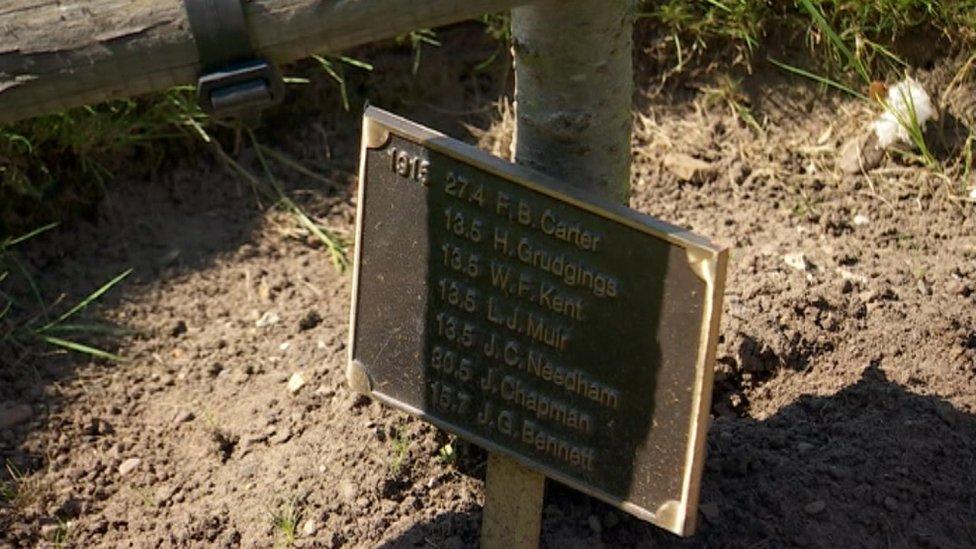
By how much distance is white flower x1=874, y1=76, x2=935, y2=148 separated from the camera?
307 cm

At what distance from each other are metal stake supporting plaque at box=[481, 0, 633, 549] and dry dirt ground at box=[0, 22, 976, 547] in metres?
0.11

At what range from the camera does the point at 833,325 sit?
275cm

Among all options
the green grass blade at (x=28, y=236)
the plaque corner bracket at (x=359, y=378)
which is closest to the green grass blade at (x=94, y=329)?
the green grass blade at (x=28, y=236)

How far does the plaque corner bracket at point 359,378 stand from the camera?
8.09 ft

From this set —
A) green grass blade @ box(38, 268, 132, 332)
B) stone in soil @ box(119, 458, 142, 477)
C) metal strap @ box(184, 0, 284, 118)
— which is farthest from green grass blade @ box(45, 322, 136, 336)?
metal strap @ box(184, 0, 284, 118)

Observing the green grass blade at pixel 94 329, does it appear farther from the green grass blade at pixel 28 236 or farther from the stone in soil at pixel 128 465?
the stone in soil at pixel 128 465

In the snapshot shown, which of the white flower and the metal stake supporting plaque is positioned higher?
the metal stake supporting plaque

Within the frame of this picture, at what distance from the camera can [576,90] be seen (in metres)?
2.29

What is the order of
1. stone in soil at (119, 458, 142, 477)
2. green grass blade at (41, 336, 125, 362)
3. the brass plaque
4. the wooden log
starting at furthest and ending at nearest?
green grass blade at (41, 336, 125, 362) → stone in soil at (119, 458, 142, 477) → the brass plaque → the wooden log

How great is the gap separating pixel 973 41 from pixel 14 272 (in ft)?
7.13

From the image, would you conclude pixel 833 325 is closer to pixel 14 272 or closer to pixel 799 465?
pixel 799 465

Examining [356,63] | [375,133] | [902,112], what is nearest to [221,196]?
[356,63]

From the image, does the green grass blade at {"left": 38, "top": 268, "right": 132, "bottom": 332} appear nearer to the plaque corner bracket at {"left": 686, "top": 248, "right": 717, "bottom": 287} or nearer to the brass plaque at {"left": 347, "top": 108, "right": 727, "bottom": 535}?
the brass plaque at {"left": 347, "top": 108, "right": 727, "bottom": 535}

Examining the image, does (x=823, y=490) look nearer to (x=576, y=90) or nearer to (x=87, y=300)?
(x=576, y=90)
